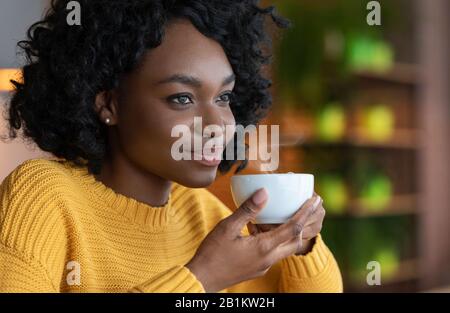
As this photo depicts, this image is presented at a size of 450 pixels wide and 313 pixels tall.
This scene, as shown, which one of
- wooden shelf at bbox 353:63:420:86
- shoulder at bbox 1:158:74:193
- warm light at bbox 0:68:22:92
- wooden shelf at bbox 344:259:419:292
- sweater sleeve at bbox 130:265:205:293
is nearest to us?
sweater sleeve at bbox 130:265:205:293

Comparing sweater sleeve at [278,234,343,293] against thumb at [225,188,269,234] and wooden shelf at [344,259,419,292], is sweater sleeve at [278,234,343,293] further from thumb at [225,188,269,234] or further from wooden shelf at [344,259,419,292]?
wooden shelf at [344,259,419,292]

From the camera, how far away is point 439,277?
360 centimetres

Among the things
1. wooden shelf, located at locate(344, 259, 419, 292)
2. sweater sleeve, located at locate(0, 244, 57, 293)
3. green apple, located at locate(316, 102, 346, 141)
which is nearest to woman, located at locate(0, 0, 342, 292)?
sweater sleeve, located at locate(0, 244, 57, 293)

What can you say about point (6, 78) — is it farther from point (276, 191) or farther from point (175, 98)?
point (276, 191)

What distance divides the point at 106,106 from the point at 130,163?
0.34 ft

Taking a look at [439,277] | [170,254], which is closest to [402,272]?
[439,277]

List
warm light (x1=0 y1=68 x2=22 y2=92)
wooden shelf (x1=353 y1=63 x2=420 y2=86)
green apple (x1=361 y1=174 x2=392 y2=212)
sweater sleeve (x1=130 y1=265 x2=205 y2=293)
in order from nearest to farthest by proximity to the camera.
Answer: sweater sleeve (x1=130 y1=265 x2=205 y2=293)
warm light (x1=0 y1=68 x2=22 y2=92)
green apple (x1=361 y1=174 x2=392 y2=212)
wooden shelf (x1=353 y1=63 x2=420 y2=86)

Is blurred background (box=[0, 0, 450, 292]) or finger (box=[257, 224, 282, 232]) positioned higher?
blurred background (box=[0, 0, 450, 292])

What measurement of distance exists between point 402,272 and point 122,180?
244 cm

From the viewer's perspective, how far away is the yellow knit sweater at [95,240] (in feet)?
3.05

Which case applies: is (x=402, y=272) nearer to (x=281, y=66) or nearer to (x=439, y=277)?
(x=439, y=277)

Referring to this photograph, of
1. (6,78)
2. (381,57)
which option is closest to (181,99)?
(6,78)

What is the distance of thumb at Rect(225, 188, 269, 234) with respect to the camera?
895 mm

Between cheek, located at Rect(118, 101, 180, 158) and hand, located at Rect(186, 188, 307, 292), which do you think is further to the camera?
cheek, located at Rect(118, 101, 180, 158)
